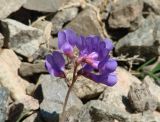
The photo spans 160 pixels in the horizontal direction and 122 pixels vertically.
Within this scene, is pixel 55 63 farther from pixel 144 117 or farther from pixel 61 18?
pixel 61 18

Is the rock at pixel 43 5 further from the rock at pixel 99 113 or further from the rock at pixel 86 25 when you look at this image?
the rock at pixel 99 113

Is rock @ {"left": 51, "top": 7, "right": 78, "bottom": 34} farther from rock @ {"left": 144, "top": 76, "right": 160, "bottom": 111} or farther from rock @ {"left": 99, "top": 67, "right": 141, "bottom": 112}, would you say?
rock @ {"left": 144, "top": 76, "right": 160, "bottom": 111}

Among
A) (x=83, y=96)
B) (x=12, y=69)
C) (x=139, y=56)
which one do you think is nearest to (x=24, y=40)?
(x=12, y=69)

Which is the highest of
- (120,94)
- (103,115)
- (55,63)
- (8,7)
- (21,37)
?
(55,63)

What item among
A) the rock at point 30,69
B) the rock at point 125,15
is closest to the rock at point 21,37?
the rock at point 30,69

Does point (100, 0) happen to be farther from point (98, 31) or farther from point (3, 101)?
point (3, 101)

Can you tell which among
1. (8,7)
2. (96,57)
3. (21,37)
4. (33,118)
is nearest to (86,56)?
(96,57)
